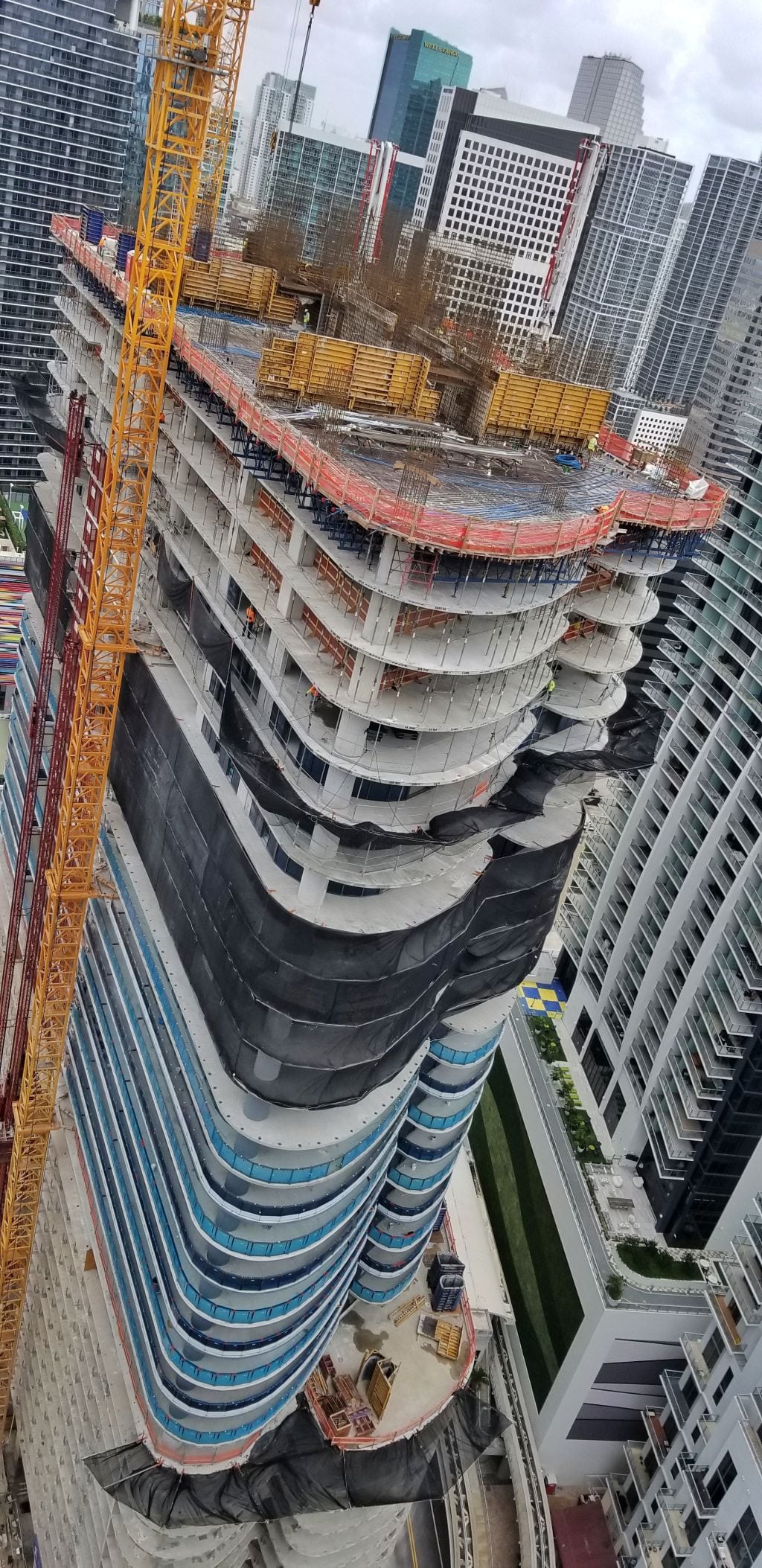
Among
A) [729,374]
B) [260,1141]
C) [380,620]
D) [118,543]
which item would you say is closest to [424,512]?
[380,620]

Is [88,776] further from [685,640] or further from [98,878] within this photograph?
[685,640]

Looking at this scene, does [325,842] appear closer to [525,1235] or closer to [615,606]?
[615,606]

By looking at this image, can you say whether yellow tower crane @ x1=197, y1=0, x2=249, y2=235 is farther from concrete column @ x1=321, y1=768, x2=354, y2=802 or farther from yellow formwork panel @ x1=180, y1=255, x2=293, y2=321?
concrete column @ x1=321, y1=768, x2=354, y2=802

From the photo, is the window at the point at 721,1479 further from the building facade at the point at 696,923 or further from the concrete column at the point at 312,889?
the concrete column at the point at 312,889

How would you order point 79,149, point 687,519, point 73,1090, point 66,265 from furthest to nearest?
point 79,149, point 66,265, point 73,1090, point 687,519

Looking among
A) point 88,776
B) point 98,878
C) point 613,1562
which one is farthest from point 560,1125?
point 88,776
